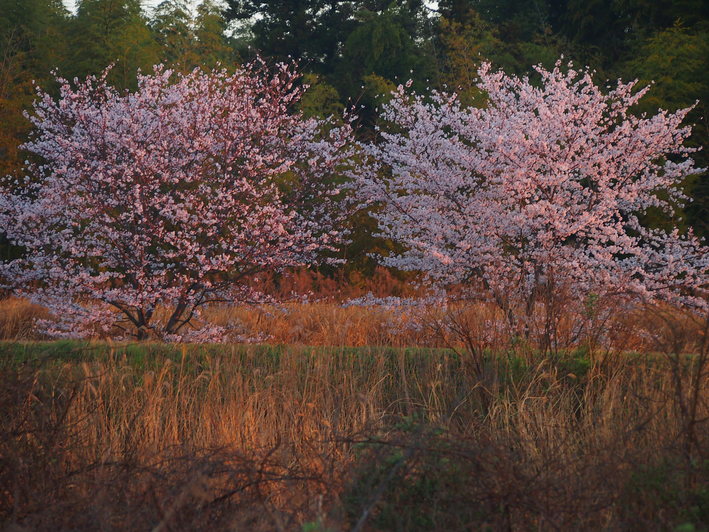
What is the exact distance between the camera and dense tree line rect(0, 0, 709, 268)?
20.8 metres

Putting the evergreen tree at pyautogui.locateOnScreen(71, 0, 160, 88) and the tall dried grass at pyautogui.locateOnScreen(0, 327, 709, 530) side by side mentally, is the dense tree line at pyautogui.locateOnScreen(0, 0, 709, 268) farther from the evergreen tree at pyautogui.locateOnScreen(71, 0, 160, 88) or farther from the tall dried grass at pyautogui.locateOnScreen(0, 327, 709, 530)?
the tall dried grass at pyautogui.locateOnScreen(0, 327, 709, 530)

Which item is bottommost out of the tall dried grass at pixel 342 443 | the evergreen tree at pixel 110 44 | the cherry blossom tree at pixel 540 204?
the tall dried grass at pixel 342 443

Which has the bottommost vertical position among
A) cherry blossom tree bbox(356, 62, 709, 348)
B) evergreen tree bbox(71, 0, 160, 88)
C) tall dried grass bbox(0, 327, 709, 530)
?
tall dried grass bbox(0, 327, 709, 530)

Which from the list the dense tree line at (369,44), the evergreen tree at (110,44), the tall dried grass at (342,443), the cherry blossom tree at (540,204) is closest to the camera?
the tall dried grass at (342,443)

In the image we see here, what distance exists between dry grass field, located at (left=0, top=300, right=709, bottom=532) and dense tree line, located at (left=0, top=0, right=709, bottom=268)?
392 inches

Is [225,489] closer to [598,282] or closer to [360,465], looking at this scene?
[360,465]

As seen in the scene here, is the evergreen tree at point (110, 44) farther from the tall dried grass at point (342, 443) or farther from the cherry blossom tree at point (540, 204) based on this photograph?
the tall dried grass at point (342, 443)

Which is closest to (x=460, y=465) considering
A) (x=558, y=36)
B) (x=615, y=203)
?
(x=615, y=203)

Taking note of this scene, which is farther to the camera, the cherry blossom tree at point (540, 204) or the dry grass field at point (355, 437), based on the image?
the cherry blossom tree at point (540, 204)

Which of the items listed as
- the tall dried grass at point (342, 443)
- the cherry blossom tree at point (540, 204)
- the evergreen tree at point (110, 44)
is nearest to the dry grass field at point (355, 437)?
the tall dried grass at point (342, 443)

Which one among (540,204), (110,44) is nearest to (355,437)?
(540,204)

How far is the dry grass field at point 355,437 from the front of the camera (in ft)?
12.1

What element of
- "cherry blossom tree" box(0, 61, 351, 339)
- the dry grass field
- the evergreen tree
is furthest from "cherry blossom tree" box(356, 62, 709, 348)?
the evergreen tree

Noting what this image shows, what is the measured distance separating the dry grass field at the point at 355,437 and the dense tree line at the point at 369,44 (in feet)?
Result: 32.6
